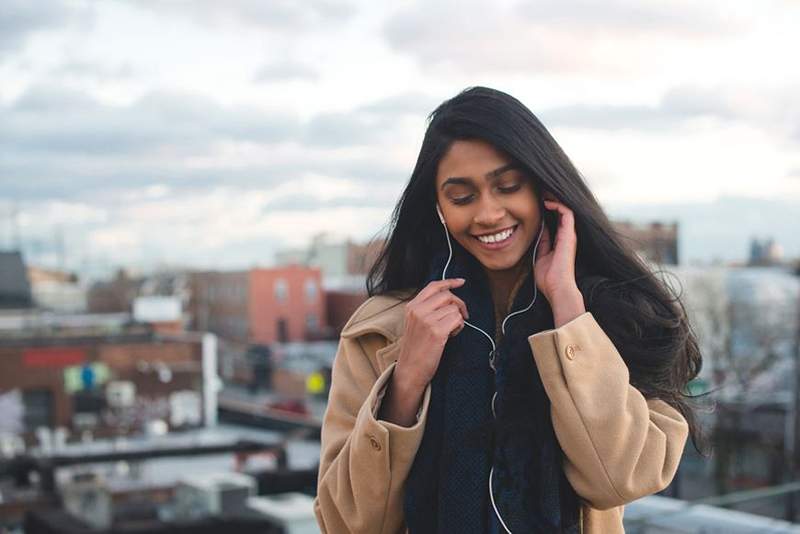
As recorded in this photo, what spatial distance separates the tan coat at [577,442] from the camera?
6.20 feet

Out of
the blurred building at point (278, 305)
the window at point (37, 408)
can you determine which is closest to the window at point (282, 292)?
the blurred building at point (278, 305)

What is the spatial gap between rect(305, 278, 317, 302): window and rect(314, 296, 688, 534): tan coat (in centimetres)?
6046

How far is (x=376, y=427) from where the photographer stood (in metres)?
1.92

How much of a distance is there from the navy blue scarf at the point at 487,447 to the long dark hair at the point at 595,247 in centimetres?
15

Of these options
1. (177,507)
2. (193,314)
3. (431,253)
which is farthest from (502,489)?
(193,314)

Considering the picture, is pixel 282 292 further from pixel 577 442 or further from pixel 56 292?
pixel 577 442

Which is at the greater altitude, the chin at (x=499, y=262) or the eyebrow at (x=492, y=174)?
the eyebrow at (x=492, y=174)

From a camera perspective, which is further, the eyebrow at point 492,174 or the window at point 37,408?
the window at point 37,408

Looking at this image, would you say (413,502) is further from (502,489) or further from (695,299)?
(695,299)

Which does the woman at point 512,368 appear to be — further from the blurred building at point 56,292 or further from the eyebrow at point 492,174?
the blurred building at point 56,292

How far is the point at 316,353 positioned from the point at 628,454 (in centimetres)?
5497

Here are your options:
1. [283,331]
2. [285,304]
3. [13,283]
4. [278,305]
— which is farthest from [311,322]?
[13,283]

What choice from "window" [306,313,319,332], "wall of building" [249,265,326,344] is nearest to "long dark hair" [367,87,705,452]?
"wall of building" [249,265,326,344]

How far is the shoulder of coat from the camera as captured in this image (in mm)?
2127
